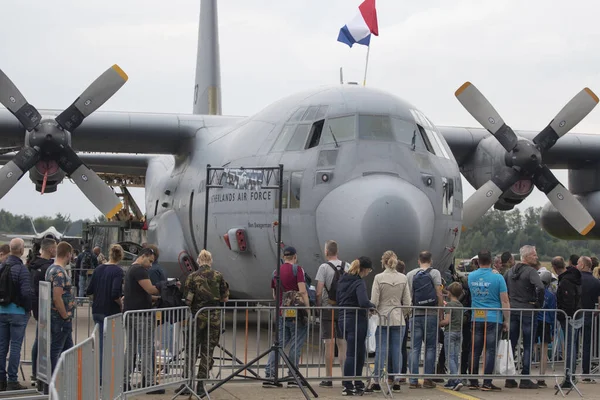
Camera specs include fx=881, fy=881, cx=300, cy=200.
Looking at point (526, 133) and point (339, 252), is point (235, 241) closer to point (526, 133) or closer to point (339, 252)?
point (339, 252)

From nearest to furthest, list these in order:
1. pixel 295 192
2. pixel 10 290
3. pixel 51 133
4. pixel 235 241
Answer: pixel 10 290, pixel 295 192, pixel 235 241, pixel 51 133

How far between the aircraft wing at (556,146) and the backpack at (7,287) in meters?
11.0

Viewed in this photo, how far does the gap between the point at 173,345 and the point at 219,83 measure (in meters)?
14.0

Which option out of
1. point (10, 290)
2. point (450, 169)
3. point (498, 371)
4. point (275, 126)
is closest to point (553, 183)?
point (450, 169)

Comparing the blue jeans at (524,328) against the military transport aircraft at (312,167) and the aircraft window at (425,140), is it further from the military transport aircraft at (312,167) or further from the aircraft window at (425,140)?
the aircraft window at (425,140)

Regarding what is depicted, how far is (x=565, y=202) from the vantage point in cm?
1558

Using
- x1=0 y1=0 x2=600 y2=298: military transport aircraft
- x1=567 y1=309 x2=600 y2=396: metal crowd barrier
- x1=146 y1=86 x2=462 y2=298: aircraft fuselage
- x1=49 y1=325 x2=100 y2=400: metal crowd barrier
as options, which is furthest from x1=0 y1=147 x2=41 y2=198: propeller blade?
x1=567 y1=309 x2=600 y2=396: metal crowd barrier

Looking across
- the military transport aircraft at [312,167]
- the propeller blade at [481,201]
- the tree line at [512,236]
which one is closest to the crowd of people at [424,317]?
the military transport aircraft at [312,167]

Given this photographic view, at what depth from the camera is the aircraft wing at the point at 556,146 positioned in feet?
60.5

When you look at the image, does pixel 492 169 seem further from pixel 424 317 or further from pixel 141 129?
pixel 424 317

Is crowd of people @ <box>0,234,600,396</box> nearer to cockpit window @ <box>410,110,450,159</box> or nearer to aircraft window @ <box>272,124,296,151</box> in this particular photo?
cockpit window @ <box>410,110,450,159</box>

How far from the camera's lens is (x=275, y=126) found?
13.1m

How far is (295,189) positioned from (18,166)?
593 centimetres

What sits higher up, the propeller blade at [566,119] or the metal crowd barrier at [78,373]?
the propeller blade at [566,119]
